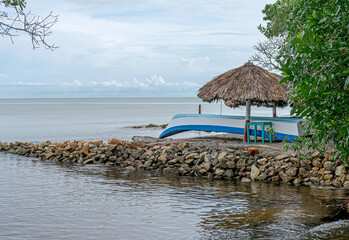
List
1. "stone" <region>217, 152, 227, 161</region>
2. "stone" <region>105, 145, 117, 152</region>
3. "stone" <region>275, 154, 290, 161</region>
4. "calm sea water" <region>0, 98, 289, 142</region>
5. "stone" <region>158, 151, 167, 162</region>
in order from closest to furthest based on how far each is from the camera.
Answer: "stone" <region>275, 154, 290, 161</region>, "stone" <region>217, 152, 227, 161</region>, "stone" <region>158, 151, 167, 162</region>, "stone" <region>105, 145, 117, 152</region>, "calm sea water" <region>0, 98, 289, 142</region>

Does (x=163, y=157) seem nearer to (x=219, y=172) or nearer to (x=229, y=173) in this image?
(x=219, y=172)

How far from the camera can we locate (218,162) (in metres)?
13.4

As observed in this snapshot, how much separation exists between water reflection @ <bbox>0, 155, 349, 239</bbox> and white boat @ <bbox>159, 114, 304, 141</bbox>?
4903 millimetres

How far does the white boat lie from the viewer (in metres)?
16.4

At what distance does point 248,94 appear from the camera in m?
16.6

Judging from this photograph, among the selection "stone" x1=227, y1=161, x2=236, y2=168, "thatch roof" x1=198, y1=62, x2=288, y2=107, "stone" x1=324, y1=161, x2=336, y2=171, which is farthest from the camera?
"thatch roof" x1=198, y1=62, x2=288, y2=107

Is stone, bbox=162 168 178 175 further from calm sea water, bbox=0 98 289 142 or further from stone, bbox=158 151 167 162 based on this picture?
calm sea water, bbox=0 98 289 142

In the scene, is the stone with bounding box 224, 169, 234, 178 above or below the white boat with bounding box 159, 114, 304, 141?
below

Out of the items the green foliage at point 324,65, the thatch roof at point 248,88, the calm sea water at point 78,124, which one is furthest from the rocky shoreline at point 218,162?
the calm sea water at point 78,124

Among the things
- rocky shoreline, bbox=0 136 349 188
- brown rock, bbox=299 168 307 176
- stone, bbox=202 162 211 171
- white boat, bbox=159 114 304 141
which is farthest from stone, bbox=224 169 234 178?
white boat, bbox=159 114 304 141

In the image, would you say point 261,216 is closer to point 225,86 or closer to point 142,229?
point 142,229

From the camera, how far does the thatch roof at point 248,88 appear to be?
1672 cm

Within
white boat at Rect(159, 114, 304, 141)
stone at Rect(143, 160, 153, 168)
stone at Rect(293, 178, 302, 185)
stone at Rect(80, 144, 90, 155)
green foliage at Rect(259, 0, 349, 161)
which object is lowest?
stone at Rect(293, 178, 302, 185)

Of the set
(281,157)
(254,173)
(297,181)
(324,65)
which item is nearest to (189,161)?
(254,173)
